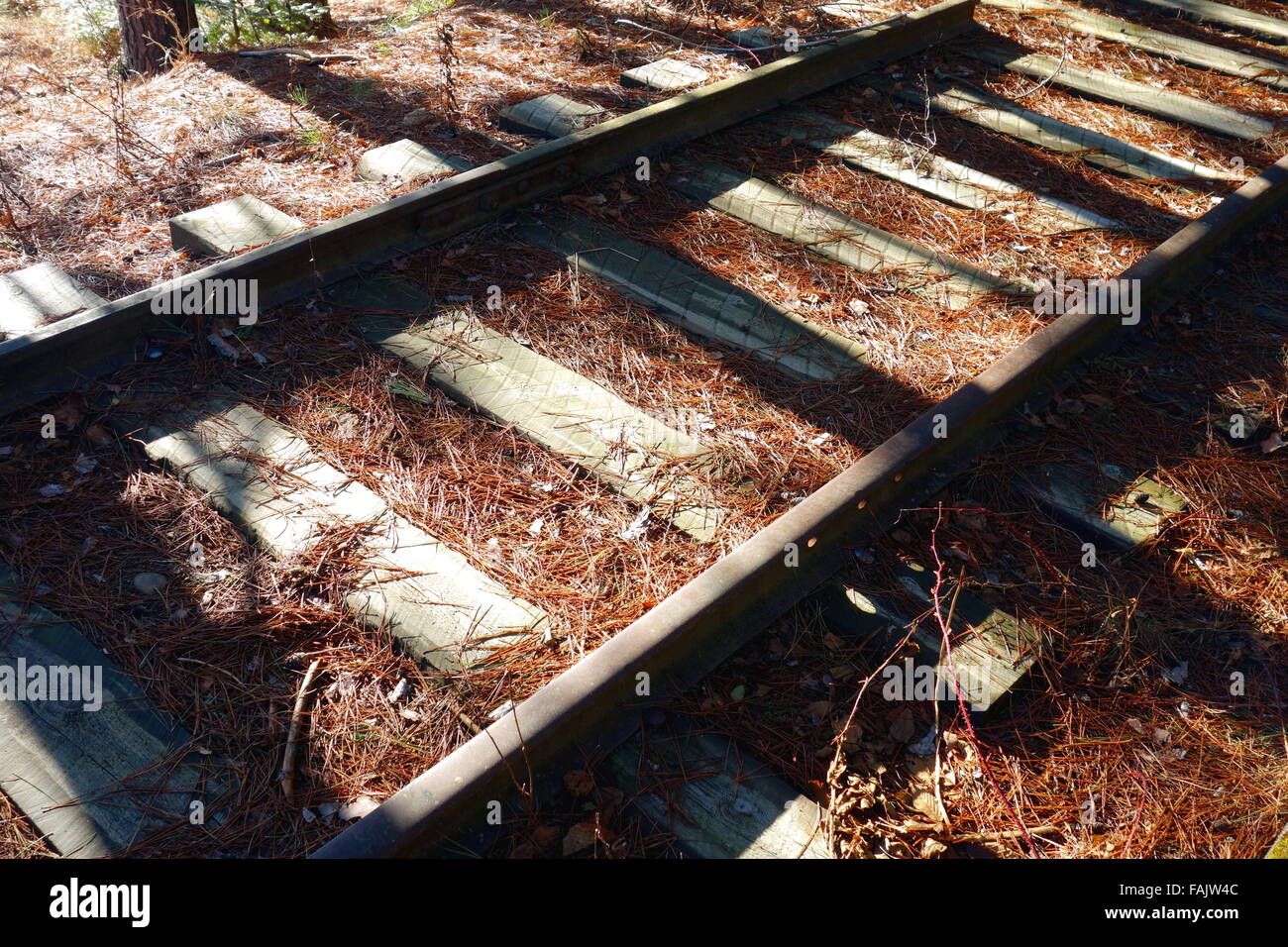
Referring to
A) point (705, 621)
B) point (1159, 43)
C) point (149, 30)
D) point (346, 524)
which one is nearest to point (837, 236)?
point (705, 621)

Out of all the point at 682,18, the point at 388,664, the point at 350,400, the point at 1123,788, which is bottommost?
the point at 1123,788

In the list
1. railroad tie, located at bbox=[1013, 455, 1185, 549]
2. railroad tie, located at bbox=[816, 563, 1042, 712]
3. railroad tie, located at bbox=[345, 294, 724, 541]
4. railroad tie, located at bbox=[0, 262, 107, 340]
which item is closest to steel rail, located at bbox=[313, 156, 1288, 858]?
railroad tie, located at bbox=[816, 563, 1042, 712]

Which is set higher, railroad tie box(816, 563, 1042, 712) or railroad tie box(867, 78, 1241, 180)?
railroad tie box(867, 78, 1241, 180)

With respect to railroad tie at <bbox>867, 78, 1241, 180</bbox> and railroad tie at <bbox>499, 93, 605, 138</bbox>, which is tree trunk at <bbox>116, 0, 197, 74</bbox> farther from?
railroad tie at <bbox>867, 78, 1241, 180</bbox>

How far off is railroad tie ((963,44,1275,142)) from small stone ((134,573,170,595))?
23.5ft

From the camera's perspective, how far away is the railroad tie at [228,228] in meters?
5.06

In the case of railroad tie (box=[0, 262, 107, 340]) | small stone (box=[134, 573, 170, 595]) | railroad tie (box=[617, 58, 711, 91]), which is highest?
railroad tie (box=[617, 58, 711, 91])

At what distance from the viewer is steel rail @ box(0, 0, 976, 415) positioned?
4.11 m

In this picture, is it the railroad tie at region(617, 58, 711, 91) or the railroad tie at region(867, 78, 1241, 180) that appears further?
the railroad tie at region(617, 58, 711, 91)

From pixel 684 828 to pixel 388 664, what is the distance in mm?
1109

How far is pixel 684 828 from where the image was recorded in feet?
9.62

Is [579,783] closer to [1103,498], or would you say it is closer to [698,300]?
[1103,498]

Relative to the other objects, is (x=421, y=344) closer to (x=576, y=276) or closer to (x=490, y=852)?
(x=576, y=276)

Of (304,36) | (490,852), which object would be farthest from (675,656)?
(304,36)
